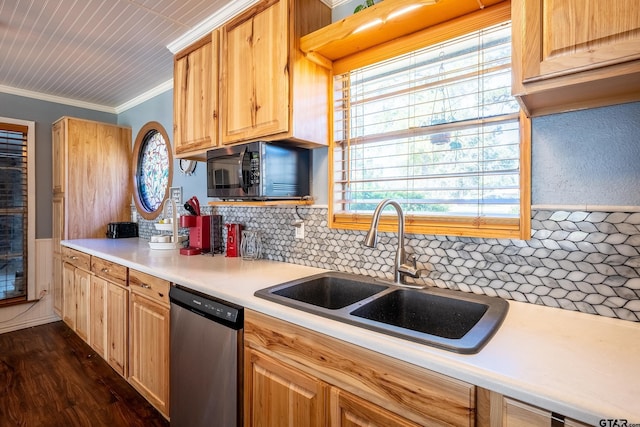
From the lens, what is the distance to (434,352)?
0.83 m

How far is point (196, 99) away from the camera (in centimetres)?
215

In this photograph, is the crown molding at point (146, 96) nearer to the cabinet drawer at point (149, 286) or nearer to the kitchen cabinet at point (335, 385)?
the cabinet drawer at point (149, 286)

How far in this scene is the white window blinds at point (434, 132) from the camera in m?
1.29

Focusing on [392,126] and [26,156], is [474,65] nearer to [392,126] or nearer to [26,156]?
[392,126]

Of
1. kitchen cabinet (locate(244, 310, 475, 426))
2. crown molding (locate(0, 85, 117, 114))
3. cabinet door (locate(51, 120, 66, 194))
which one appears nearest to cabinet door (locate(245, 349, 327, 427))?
kitchen cabinet (locate(244, 310, 475, 426))

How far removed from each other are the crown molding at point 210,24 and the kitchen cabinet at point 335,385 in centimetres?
173

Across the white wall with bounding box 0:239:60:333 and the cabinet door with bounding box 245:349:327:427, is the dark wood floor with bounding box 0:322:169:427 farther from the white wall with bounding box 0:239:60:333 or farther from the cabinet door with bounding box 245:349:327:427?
the cabinet door with bounding box 245:349:327:427

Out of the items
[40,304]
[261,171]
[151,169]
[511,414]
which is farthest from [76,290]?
[511,414]

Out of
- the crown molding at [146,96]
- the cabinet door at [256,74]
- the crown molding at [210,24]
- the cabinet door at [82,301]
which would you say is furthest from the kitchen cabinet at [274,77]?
the cabinet door at [82,301]

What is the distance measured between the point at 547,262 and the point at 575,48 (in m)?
0.70

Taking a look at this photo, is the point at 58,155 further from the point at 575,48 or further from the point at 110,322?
the point at 575,48

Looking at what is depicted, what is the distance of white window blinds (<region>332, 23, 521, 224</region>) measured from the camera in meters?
1.29

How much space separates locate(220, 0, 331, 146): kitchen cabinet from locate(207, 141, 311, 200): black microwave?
0.29 ft

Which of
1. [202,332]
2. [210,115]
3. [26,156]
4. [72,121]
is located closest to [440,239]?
[202,332]
